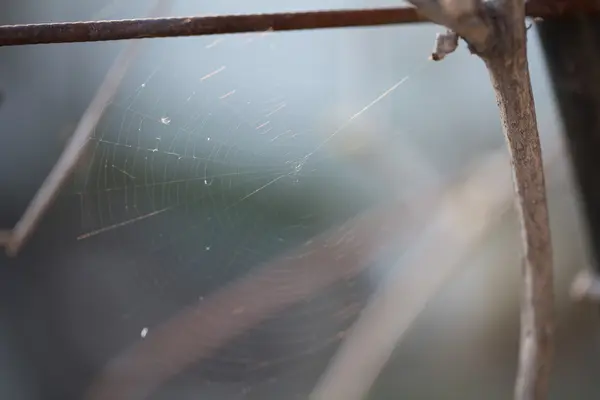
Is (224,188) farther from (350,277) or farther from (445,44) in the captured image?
(445,44)

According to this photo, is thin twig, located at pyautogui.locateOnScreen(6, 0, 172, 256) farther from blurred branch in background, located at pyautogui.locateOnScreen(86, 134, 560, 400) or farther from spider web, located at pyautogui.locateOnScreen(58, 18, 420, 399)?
blurred branch in background, located at pyautogui.locateOnScreen(86, 134, 560, 400)

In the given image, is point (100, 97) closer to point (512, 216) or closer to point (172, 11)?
point (172, 11)

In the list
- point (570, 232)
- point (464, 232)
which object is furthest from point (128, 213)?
point (570, 232)

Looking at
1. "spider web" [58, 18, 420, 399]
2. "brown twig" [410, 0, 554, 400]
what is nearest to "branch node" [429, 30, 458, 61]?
"brown twig" [410, 0, 554, 400]

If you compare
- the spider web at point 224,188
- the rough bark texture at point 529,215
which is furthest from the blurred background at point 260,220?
the rough bark texture at point 529,215

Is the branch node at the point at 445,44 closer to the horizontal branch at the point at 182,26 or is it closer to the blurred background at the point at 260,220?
the horizontal branch at the point at 182,26

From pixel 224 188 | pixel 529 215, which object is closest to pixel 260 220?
pixel 224 188
